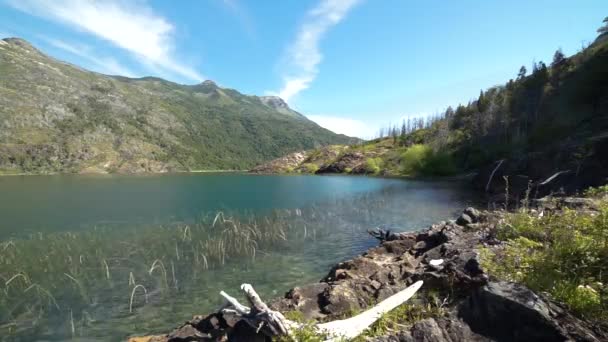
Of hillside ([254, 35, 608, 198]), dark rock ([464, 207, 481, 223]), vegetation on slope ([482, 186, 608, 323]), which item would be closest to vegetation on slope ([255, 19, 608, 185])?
hillside ([254, 35, 608, 198])

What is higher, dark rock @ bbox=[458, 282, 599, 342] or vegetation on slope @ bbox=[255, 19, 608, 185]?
vegetation on slope @ bbox=[255, 19, 608, 185]

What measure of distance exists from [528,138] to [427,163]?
151 ft

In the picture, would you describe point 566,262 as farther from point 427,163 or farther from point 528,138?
point 427,163

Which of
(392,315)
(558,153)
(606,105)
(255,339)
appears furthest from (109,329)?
(606,105)

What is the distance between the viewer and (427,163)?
126000 mm

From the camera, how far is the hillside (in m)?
42.8

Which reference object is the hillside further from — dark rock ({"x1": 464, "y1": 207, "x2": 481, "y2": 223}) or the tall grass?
the tall grass

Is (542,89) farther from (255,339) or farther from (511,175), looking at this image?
(255,339)

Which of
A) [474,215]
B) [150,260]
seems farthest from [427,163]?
[150,260]

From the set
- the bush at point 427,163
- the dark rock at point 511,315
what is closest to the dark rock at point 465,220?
the dark rock at point 511,315

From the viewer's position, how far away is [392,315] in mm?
8125

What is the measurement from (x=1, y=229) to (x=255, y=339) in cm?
3899

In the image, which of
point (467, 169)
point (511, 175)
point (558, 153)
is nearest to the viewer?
point (558, 153)

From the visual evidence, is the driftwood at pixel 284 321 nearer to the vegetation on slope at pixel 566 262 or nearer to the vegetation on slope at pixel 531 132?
the vegetation on slope at pixel 566 262
